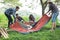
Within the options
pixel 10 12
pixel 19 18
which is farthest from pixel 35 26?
pixel 10 12

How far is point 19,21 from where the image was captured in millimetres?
10180

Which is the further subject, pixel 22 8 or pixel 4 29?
pixel 22 8

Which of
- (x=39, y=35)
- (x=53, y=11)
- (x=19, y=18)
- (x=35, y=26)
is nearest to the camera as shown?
(x=39, y=35)

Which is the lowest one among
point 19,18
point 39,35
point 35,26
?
point 39,35

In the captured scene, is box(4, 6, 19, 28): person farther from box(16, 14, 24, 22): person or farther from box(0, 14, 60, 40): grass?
box(0, 14, 60, 40): grass

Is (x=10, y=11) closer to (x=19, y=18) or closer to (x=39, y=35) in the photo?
(x=19, y=18)

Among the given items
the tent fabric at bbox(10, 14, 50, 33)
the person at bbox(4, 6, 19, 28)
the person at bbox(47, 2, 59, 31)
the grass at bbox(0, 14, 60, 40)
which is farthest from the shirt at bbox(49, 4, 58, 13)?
the person at bbox(4, 6, 19, 28)

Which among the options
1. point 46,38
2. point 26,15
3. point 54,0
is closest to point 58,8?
point 54,0

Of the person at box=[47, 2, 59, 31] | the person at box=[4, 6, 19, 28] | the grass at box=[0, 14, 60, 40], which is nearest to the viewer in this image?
the grass at box=[0, 14, 60, 40]

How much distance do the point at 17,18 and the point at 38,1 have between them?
108 cm

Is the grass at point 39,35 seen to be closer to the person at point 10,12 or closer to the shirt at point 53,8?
the shirt at point 53,8

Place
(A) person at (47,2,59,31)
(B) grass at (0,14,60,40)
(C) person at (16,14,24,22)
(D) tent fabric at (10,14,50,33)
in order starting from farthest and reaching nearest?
(C) person at (16,14,24,22) < (A) person at (47,2,59,31) < (D) tent fabric at (10,14,50,33) < (B) grass at (0,14,60,40)

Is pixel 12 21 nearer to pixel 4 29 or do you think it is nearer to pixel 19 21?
pixel 19 21

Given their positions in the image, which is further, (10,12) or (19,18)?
(19,18)
